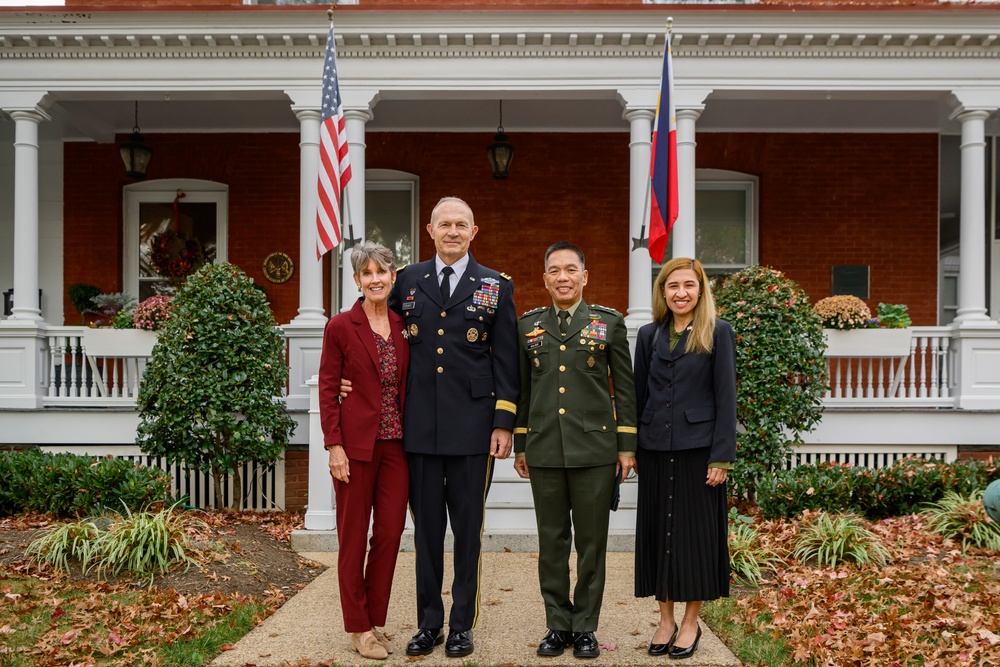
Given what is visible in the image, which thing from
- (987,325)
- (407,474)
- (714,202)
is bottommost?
(407,474)

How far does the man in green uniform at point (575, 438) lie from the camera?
3.89 metres

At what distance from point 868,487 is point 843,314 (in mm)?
2249

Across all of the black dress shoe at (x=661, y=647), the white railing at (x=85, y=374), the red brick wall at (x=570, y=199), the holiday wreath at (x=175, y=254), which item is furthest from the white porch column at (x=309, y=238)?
the black dress shoe at (x=661, y=647)

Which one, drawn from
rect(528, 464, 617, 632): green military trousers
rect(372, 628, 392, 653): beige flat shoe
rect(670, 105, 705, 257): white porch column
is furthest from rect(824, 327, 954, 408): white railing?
rect(372, 628, 392, 653): beige flat shoe

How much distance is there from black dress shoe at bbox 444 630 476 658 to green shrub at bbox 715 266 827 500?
369 centimetres

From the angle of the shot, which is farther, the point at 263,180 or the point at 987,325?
the point at 263,180

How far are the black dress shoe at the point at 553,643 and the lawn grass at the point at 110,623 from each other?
1.67 metres

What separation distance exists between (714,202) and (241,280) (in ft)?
21.4

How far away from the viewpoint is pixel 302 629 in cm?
446

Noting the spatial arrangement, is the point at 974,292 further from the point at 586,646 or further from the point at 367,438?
the point at 367,438

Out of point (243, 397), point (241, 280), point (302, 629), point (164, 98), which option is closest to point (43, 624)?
point (302, 629)

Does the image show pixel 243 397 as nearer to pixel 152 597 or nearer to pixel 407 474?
pixel 152 597

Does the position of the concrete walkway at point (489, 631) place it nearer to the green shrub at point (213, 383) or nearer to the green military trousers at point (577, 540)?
the green military trousers at point (577, 540)

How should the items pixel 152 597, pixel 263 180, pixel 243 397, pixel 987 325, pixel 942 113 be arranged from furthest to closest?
pixel 263 180
pixel 942 113
pixel 987 325
pixel 243 397
pixel 152 597
